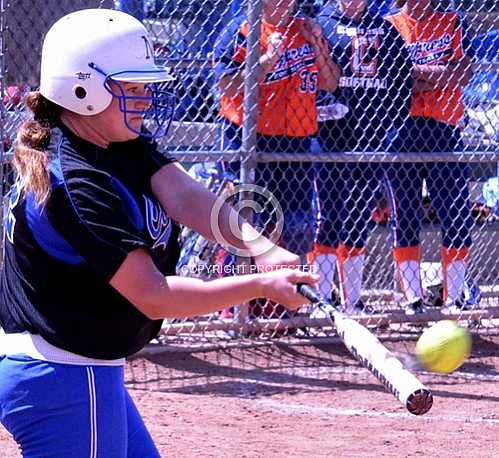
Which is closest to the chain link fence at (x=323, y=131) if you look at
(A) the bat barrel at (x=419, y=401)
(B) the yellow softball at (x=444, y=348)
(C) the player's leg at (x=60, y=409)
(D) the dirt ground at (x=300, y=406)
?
(D) the dirt ground at (x=300, y=406)

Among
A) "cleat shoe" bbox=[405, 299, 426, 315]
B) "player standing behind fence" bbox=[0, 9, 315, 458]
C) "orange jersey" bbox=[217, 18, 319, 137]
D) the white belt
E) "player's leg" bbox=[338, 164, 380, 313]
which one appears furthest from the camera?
"cleat shoe" bbox=[405, 299, 426, 315]

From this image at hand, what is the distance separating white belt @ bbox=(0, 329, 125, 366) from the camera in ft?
9.50

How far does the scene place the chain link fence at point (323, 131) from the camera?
21.5ft

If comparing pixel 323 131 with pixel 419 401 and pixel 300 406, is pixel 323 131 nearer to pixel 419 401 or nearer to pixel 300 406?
pixel 300 406

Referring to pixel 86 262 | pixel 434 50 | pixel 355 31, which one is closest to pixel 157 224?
pixel 86 262

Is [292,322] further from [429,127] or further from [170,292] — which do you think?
[170,292]

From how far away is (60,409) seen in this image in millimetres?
2850

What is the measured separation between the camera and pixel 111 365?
9.71 feet

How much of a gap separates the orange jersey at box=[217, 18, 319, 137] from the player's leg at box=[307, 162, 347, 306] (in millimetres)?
354

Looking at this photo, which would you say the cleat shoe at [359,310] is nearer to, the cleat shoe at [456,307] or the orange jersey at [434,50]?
the cleat shoe at [456,307]

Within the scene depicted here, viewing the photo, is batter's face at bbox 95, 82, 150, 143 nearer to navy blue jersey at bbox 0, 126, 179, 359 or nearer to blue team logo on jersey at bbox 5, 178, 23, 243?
navy blue jersey at bbox 0, 126, 179, 359

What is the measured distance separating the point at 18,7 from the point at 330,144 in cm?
209

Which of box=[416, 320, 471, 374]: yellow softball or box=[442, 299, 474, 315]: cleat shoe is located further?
box=[442, 299, 474, 315]: cleat shoe

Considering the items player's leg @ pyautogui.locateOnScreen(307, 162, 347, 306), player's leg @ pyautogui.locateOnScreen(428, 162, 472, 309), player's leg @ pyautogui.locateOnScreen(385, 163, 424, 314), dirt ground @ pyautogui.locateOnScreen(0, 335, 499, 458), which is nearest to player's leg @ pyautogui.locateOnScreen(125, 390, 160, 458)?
dirt ground @ pyautogui.locateOnScreen(0, 335, 499, 458)
